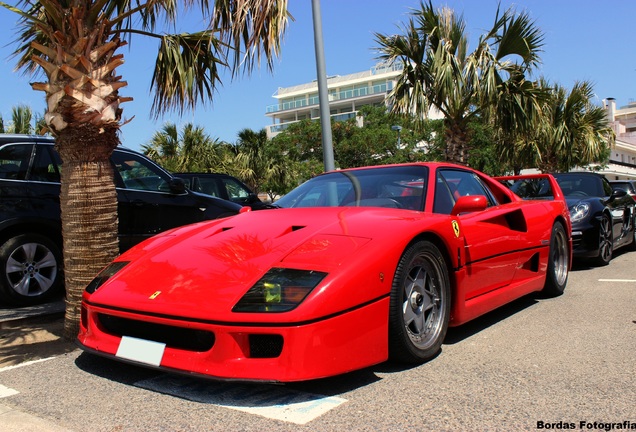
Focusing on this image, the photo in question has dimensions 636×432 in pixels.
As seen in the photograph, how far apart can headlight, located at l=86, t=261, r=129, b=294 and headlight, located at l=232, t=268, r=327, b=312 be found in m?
1.15

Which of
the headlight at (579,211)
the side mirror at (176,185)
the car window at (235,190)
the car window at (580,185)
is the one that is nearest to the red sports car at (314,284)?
Answer: the side mirror at (176,185)

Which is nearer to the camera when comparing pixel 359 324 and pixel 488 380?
pixel 359 324

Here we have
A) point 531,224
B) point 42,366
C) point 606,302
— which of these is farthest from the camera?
point 606,302

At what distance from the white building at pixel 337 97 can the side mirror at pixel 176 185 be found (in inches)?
2689

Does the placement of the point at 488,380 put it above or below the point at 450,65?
below

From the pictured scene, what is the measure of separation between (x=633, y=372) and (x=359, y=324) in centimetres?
161

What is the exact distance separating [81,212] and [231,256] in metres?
1.61

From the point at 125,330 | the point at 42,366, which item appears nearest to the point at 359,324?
the point at 125,330

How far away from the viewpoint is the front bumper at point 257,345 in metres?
2.68

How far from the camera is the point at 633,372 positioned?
126 inches

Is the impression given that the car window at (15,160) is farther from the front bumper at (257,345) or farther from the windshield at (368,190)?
the front bumper at (257,345)

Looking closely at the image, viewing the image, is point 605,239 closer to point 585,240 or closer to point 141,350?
point 585,240

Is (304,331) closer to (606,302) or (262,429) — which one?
(262,429)

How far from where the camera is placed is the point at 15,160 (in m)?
5.77
